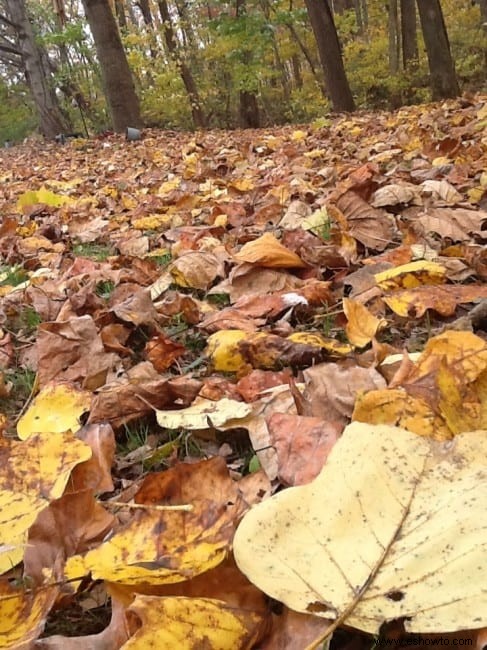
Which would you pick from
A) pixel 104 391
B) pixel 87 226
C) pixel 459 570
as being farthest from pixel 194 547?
pixel 87 226

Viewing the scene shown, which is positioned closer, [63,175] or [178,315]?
[178,315]

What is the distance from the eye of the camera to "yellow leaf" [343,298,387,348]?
139 centimetres

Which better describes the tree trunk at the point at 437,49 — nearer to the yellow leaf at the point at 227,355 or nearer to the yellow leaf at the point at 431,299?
the yellow leaf at the point at 431,299

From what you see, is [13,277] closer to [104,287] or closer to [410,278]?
[104,287]

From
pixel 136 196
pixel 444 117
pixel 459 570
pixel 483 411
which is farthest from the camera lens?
pixel 444 117

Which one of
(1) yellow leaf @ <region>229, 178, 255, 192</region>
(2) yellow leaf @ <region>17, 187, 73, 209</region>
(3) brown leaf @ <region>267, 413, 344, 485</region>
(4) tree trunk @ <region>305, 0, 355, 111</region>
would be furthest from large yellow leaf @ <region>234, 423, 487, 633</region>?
(4) tree trunk @ <region>305, 0, 355, 111</region>

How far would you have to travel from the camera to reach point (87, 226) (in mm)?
3604

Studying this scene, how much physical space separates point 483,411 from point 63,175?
6.49 meters

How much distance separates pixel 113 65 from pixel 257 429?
34.5ft

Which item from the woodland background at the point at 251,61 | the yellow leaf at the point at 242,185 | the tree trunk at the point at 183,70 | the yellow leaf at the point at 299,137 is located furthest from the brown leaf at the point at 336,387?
the tree trunk at the point at 183,70

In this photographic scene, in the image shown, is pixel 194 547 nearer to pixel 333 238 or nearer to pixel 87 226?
pixel 333 238

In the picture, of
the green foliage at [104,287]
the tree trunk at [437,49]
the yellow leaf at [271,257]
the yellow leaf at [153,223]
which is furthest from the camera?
the tree trunk at [437,49]

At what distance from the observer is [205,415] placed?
1145mm

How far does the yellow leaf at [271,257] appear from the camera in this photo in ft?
6.24
